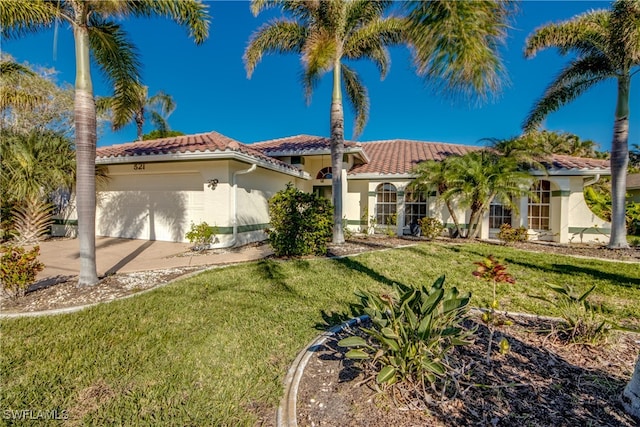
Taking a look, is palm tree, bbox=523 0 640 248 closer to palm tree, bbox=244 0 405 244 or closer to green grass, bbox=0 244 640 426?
green grass, bbox=0 244 640 426

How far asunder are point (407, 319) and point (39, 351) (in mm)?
4569

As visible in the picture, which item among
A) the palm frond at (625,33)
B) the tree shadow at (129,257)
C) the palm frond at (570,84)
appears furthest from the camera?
the palm frond at (570,84)

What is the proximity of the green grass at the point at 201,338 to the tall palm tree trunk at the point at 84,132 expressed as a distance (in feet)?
6.12

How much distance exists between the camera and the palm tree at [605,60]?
9820 mm

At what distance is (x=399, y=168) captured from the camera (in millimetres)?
14320

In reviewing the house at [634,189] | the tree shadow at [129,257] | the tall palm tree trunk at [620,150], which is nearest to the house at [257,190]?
the tree shadow at [129,257]

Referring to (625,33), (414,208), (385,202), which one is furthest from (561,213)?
(385,202)

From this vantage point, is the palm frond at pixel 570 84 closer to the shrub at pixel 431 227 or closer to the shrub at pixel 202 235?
the shrub at pixel 431 227

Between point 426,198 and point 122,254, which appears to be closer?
point 122,254

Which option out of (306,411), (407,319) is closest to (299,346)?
(306,411)

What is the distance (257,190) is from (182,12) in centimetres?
670

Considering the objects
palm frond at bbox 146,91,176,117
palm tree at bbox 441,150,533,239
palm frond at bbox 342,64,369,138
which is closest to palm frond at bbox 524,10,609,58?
palm tree at bbox 441,150,533,239

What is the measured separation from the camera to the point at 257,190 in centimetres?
1187

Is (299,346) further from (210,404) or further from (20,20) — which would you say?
(20,20)
